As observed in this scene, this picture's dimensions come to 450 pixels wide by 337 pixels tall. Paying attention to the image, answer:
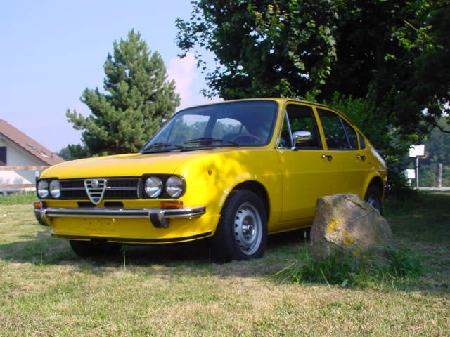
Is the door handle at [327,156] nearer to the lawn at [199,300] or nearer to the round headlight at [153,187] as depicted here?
the lawn at [199,300]

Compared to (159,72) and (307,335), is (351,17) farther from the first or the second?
(159,72)

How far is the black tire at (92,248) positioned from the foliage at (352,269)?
2.60 metres

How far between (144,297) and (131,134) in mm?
29627

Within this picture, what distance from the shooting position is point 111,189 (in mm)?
5703

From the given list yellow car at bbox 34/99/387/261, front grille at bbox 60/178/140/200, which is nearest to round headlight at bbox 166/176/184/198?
yellow car at bbox 34/99/387/261

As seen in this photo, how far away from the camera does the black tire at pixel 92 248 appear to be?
671 cm

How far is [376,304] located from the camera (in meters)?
4.07

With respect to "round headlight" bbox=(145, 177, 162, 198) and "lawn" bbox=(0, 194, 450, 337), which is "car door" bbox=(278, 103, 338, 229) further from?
"round headlight" bbox=(145, 177, 162, 198)

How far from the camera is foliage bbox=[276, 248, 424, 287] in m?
4.80

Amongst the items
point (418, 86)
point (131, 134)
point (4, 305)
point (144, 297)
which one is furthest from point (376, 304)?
point (131, 134)

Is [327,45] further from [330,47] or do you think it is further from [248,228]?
[248,228]

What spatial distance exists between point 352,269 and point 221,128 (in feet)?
8.40

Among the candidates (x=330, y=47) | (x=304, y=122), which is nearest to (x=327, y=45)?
(x=330, y=47)

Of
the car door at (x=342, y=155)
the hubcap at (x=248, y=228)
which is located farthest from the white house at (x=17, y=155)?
the hubcap at (x=248, y=228)
